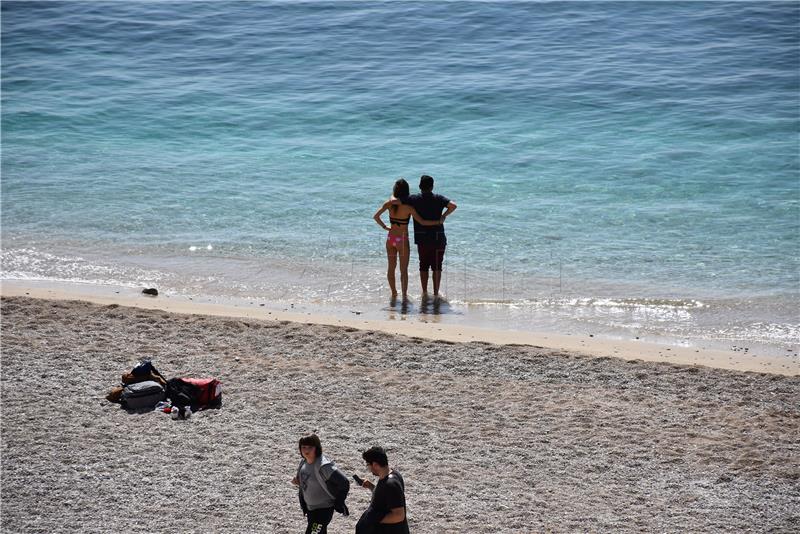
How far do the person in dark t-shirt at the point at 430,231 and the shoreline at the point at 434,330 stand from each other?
108cm

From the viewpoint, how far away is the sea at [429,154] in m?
14.1

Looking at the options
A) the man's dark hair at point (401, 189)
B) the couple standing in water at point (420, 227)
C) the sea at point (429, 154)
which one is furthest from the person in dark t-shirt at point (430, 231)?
the sea at point (429, 154)

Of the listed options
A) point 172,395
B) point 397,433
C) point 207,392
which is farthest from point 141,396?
point 397,433

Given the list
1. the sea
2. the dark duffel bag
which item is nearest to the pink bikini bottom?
the sea

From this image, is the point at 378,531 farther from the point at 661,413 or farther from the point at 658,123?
the point at 658,123

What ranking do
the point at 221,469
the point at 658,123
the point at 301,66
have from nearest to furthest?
the point at 221,469
the point at 658,123
the point at 301,66

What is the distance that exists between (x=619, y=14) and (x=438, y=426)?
23.2 metres

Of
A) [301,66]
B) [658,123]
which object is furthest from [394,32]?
[658,123]

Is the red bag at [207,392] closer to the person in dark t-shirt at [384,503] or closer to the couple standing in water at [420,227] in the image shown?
the person in dark t-shirt at [384,503]

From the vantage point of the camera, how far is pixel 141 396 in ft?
31.7

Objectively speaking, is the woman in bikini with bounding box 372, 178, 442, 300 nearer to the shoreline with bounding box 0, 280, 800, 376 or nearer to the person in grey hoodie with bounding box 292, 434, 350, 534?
the shoreline with bounding box 0, 280, 800, 376

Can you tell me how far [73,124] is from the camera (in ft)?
77.9

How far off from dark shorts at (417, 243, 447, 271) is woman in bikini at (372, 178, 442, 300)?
193 millimetres

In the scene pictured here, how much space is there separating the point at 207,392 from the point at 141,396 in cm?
60
